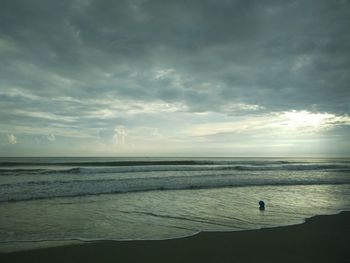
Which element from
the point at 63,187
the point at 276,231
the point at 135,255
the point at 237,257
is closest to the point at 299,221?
the point at 276,231

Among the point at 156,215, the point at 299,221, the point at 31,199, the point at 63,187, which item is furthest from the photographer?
the point at 63,187

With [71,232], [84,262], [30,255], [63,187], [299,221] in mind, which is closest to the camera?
[84,262]

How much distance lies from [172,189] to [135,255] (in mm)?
10195

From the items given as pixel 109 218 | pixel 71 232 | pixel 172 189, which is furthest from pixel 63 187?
pixel 71 232

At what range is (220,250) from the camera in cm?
519

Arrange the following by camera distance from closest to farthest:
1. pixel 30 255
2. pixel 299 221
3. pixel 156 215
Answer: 1. pixel 30 255
2. pixel 299 221
3. pixel 156 215

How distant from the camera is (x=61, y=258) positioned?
479 centimetres

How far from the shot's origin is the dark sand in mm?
4750

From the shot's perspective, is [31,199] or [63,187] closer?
[31,199]

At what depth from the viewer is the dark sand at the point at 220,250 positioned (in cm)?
475

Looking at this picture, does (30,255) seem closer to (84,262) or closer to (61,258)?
(61,258)

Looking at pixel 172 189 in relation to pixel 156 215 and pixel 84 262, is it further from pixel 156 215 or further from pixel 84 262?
pixel 84 262

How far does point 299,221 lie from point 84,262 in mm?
6540

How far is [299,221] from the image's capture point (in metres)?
7.64
